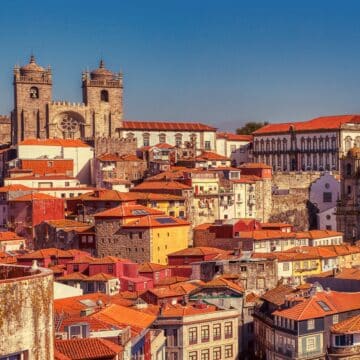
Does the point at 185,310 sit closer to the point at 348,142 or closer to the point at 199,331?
the point at 199,331

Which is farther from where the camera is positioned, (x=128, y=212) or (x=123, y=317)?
(x=128, y=212)

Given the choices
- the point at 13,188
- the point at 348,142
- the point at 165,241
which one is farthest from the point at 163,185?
the point at 348,142

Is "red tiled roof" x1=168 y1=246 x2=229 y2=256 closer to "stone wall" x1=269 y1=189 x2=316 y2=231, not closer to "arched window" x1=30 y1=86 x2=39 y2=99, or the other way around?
"stone wall" x1=269 y1=189 x2=316 y2=231

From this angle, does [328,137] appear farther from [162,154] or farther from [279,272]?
[279,272]

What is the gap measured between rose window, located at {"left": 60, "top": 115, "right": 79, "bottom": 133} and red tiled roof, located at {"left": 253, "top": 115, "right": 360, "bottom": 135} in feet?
77.5

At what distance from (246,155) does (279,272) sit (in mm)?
48279

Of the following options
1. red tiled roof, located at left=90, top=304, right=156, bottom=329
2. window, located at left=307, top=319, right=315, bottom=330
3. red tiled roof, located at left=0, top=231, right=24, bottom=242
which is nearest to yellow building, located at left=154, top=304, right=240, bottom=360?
window, located at left=307, top=319, right=315, bottom=330

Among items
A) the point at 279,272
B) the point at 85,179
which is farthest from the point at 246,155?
the point at 279,272

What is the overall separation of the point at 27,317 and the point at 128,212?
50254 millimetres

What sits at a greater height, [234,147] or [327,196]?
[234,147]

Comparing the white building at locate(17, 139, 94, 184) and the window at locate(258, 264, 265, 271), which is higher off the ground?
the white building at locate(17, 139, 94, 184)

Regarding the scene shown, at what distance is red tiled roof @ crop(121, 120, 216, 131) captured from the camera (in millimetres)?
92375

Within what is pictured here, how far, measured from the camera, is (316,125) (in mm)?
99938

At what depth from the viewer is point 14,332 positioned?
9.77m
